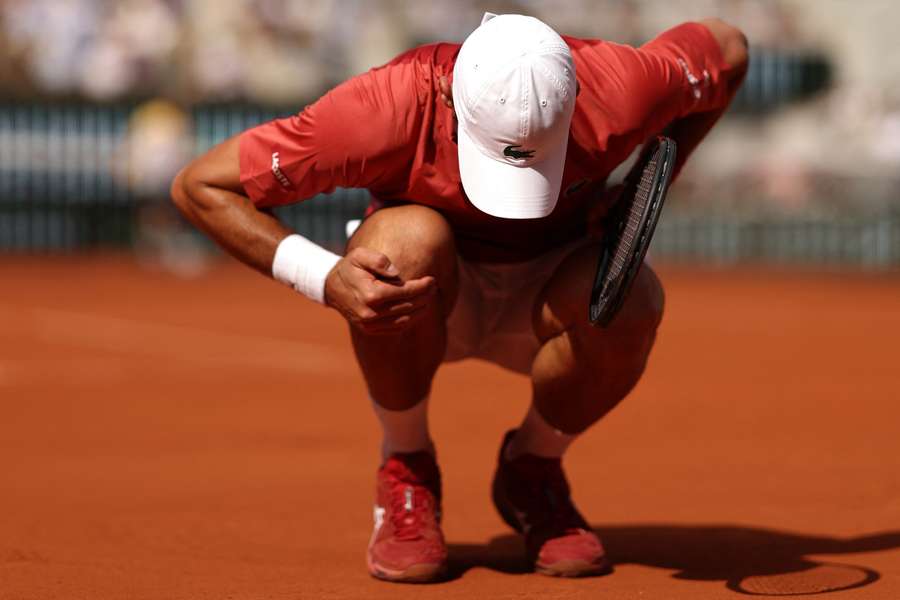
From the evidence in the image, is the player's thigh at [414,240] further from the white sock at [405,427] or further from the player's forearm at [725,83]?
the player's forearm at [725,83]

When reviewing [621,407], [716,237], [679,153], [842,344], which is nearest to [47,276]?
[716,237]

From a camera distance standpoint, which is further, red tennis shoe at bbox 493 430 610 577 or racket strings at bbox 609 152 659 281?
red tennis shoe at bbox 493 430 610 577

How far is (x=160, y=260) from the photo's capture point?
19.5 metres

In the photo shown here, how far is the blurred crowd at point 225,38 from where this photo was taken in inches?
750

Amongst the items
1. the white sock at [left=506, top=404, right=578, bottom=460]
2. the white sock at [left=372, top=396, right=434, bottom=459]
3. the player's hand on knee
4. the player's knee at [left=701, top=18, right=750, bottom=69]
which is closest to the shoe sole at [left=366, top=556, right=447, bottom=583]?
the white sock at [left=372, top=396, right=434, bottom=459]

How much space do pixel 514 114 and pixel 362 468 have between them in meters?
2.57

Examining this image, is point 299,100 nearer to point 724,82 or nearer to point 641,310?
point 724,82

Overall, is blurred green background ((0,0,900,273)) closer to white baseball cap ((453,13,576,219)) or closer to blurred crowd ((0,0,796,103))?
blurred crowd ((0,0,796,103))

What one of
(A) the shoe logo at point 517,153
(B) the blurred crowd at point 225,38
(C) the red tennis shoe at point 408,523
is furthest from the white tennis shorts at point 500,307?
(B) the blurred crowd at point 225,38

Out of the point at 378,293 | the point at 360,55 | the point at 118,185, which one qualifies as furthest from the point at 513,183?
the point at 118,185

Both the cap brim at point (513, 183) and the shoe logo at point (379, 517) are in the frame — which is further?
the shoe logo at point (379, 517)

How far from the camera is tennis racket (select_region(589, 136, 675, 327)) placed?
142 inches

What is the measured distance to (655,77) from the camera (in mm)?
4000

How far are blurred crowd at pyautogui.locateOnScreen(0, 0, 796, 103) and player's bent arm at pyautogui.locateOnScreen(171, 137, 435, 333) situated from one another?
15136 mm
